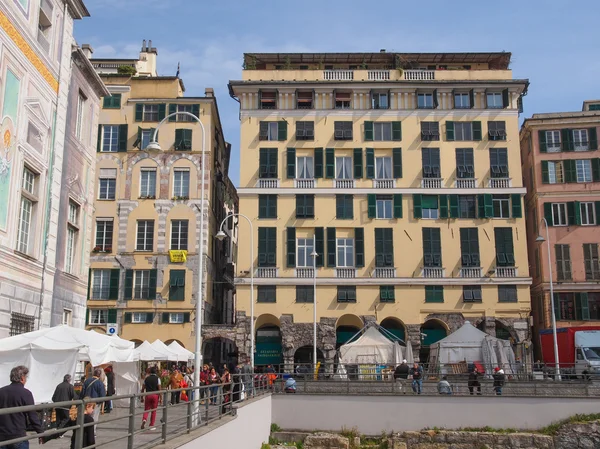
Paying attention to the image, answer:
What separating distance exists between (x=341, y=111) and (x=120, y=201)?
660 inches

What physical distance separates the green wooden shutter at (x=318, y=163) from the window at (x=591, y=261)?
1894 centimetres

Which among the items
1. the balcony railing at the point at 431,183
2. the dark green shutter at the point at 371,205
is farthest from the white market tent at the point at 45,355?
the balcony railing at the point at 431,183

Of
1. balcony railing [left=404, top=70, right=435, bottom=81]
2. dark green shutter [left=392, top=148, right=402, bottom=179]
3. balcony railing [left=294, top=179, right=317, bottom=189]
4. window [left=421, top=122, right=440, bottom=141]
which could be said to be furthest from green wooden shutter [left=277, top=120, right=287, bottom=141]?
window [left=421, top=122, right=440, bottom=141]

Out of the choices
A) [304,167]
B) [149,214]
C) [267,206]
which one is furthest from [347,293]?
[149,214]

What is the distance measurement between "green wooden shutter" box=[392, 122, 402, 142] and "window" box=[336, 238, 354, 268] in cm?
802

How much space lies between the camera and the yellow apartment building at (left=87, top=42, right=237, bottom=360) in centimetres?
4406

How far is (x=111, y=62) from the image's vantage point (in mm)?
53406

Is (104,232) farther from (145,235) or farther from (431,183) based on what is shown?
(431,183)

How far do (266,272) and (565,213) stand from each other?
21.3 metres

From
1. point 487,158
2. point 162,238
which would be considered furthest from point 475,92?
point 162,238

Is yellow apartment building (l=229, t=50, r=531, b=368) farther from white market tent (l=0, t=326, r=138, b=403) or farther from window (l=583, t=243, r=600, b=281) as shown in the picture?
white market tent (l=0, t=326, r=138, b=403)

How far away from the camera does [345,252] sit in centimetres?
4531

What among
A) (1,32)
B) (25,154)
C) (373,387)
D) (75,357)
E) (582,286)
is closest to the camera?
(75,357)

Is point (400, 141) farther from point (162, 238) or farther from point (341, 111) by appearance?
point (162, 238)
